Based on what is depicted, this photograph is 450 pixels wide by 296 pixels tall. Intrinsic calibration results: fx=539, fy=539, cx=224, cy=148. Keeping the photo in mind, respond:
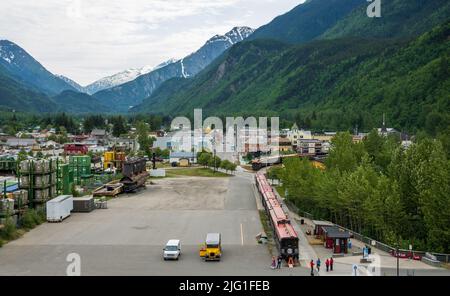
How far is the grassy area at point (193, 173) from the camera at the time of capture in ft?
298

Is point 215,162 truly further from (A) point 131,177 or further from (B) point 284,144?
(B) point 284,144

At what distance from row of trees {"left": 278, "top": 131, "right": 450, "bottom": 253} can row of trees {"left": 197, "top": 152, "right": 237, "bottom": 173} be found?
42483 mm

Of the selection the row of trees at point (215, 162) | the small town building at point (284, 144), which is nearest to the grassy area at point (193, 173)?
the row of trees at point (215, 162)

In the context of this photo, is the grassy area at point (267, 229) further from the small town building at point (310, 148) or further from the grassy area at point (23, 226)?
the small town building at point (310, 148)

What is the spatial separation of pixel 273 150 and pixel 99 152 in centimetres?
3753

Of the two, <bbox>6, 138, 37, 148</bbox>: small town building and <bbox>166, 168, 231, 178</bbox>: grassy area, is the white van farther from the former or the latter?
<bbox>6, 138, 37, 148</bbox>: small town building

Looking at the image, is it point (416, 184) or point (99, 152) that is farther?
point (99, 152)

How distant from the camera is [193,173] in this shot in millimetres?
93438

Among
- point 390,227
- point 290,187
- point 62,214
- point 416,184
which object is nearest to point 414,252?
point 390,227

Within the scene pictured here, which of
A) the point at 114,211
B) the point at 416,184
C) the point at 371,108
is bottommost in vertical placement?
the point at 114,211

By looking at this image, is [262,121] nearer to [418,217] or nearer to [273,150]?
[273,150]

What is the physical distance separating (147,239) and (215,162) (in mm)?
59777

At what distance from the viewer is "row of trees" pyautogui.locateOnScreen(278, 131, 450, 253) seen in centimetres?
3278
